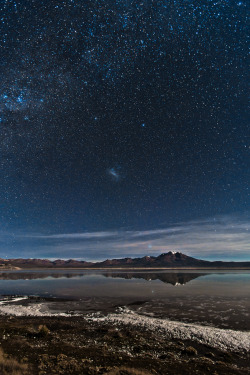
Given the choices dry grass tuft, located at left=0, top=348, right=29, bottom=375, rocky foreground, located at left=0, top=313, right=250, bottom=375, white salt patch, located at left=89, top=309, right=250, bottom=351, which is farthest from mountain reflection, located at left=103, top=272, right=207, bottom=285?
dry grass tuft, located at left=0, top=348, right=29, bottom=375

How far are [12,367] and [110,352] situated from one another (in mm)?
4510

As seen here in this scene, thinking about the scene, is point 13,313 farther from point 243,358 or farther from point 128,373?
point 243,358

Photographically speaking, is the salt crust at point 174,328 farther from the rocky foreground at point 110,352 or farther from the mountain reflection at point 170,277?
the mountain reflection at point 170,277

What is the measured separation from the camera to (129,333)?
1371cm

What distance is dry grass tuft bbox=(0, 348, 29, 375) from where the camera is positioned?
304 inches

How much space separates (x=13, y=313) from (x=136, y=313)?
36.5 ft

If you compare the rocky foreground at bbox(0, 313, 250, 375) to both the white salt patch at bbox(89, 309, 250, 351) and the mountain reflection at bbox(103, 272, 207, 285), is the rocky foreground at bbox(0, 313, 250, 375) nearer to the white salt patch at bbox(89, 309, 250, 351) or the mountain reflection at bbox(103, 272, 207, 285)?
the white salt patch at bbox(89, 309, 250, 351)

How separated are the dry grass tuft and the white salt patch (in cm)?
855

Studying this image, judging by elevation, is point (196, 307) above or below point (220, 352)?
below

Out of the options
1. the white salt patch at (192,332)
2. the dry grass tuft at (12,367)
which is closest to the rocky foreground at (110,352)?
the dry grass tuft at (12,367)

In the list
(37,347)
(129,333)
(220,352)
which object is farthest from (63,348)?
(220,352)

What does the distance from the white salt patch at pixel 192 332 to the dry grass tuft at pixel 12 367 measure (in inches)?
337

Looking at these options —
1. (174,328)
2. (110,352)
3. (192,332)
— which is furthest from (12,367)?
(192,332)

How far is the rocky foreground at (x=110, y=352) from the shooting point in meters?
8.71
